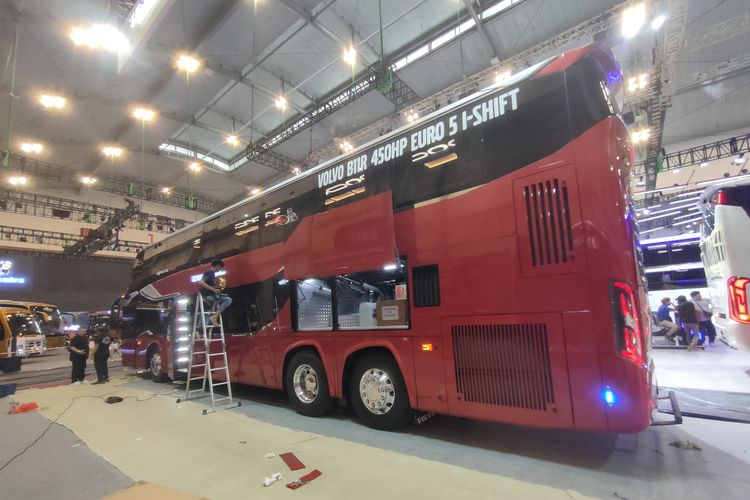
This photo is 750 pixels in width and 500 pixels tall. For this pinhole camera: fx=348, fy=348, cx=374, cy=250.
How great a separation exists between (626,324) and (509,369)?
0.99 meters

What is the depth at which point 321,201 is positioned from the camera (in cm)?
506

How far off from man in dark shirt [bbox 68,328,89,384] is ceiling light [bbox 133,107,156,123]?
382 inches

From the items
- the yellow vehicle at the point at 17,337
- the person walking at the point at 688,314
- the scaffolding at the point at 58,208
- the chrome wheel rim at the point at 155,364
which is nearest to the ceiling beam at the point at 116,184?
the scaffolding at the point at 58,208

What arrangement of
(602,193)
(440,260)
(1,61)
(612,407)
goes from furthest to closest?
1. (1,61)
2. (440,260)
3. (602,193)
4. (612,407)

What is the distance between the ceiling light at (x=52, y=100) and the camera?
13062 millimetres

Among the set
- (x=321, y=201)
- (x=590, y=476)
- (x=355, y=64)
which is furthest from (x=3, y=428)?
(x=355, y=64)

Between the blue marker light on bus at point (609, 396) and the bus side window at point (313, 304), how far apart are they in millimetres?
3082

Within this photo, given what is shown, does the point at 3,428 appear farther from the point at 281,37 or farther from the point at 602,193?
the point at 281,37

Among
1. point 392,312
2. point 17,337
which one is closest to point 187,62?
point 17,337

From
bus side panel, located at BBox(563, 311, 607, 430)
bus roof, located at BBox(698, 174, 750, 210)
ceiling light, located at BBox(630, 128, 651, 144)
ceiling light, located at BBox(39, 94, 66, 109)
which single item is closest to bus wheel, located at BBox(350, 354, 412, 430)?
bus side panel, located at BBox(563, 311, 607, 430)

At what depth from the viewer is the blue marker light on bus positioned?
104 inches

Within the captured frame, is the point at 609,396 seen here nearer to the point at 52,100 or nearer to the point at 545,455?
the point at 545,455

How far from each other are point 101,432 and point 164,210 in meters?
27.1

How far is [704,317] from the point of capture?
32.9ft
